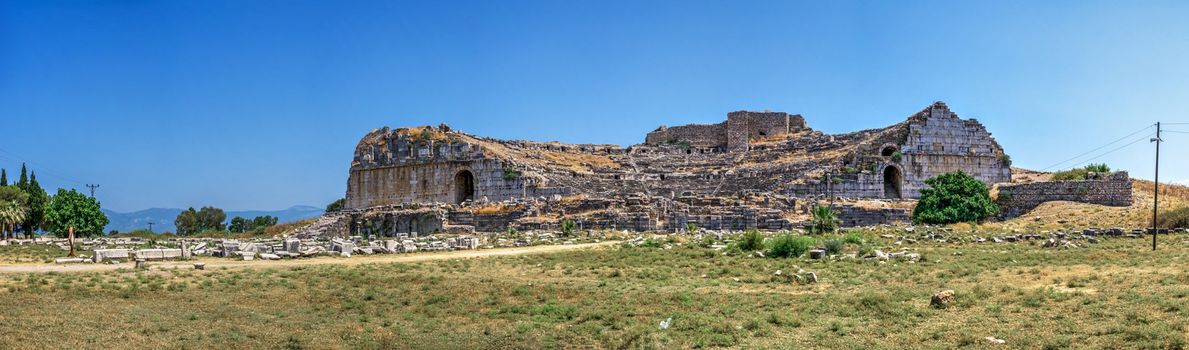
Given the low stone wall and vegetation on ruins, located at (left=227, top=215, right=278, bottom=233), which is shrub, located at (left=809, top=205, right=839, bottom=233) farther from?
vegetation on ruins, located at (left=227, top=215, right=278, bottom=233)

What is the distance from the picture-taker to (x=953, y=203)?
3997 cm

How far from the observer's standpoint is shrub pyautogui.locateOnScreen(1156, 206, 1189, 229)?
1231 inches

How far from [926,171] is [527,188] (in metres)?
22.9

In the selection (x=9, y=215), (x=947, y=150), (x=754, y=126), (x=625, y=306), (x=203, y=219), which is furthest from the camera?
(x=203, y=219)

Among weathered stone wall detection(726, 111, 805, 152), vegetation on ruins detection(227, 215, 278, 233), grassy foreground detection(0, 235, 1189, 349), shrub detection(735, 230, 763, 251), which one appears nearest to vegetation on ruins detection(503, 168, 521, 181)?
weathered stone wall detection(726, 111, 805, 152)

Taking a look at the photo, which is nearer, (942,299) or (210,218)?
(942,299)

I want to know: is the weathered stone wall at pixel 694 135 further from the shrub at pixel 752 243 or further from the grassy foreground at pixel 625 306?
the grassy foreground at pixel 625 306

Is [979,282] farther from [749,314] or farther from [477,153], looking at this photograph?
[477,153]

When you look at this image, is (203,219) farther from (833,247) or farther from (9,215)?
(833,247)

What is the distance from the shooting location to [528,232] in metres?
39.9

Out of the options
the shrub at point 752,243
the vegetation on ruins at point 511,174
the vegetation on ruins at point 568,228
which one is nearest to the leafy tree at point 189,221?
the vegetation on ruins at point 511,174

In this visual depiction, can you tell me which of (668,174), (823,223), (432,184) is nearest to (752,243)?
(823,223)

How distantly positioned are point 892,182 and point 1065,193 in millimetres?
10271

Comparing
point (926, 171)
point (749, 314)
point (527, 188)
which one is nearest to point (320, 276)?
point (749, 314)
